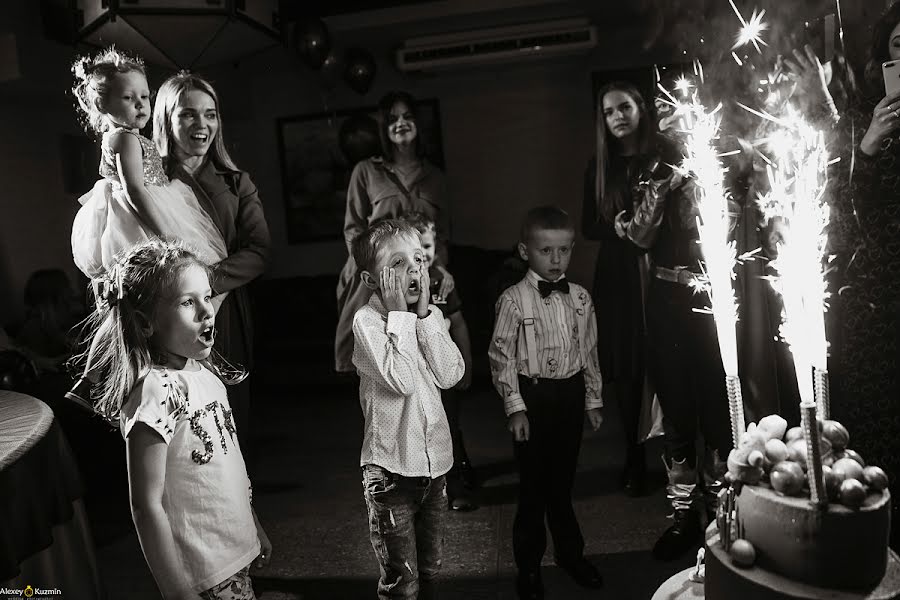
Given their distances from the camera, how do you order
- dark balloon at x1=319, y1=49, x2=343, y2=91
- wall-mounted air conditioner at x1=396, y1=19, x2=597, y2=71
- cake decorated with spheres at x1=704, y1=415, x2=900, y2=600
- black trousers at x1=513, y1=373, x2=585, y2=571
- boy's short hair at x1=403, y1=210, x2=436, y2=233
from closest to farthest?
cake decorated with spheres at x1=704, y1=415, x2=900, y2=600, black trousers at x1=513, y1=373, x2=585, y2=571, boy's short hair at x1=403, y1=210, x2=436, y2=233, wall-mounted air conditioner at x1=396, y1=19, x2=597, y2=71, dark balloon at x1=319, y1=49, x2=343, y2=91

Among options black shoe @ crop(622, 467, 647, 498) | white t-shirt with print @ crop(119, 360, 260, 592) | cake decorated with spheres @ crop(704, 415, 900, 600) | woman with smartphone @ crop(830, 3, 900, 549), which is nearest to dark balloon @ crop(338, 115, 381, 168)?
black shoe @ crop(622, 467, 647, 498)

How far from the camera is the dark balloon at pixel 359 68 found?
19.0 ft

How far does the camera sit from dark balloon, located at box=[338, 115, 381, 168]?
582cm

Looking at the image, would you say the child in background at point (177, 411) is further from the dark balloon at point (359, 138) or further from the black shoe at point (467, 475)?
the dark balloon at point (359, 138)

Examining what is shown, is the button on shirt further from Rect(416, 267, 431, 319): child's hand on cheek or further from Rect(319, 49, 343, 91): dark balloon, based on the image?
Rect(319, 49, 343, 91): dark balloon

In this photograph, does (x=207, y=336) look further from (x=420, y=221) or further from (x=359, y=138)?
(x=359, y=138)

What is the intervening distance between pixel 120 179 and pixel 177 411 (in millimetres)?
1053

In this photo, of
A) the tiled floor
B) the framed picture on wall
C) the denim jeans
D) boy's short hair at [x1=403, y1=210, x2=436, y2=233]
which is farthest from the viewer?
the framed picture on wall

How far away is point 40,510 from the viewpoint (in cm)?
160

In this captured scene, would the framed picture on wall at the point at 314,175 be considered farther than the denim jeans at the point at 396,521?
Yes

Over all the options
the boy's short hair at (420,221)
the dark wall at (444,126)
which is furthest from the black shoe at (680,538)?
the dark wall at (444,126)

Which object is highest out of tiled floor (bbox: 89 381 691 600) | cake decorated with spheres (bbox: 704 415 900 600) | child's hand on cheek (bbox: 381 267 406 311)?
child's hand on cheek (bbox: 381 267 406 311)

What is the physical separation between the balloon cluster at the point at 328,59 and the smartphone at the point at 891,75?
4347mm

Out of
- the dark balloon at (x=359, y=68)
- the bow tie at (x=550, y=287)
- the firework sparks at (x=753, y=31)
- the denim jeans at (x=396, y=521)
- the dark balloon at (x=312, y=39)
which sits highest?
the dark balloon at (x=312, y=39)
